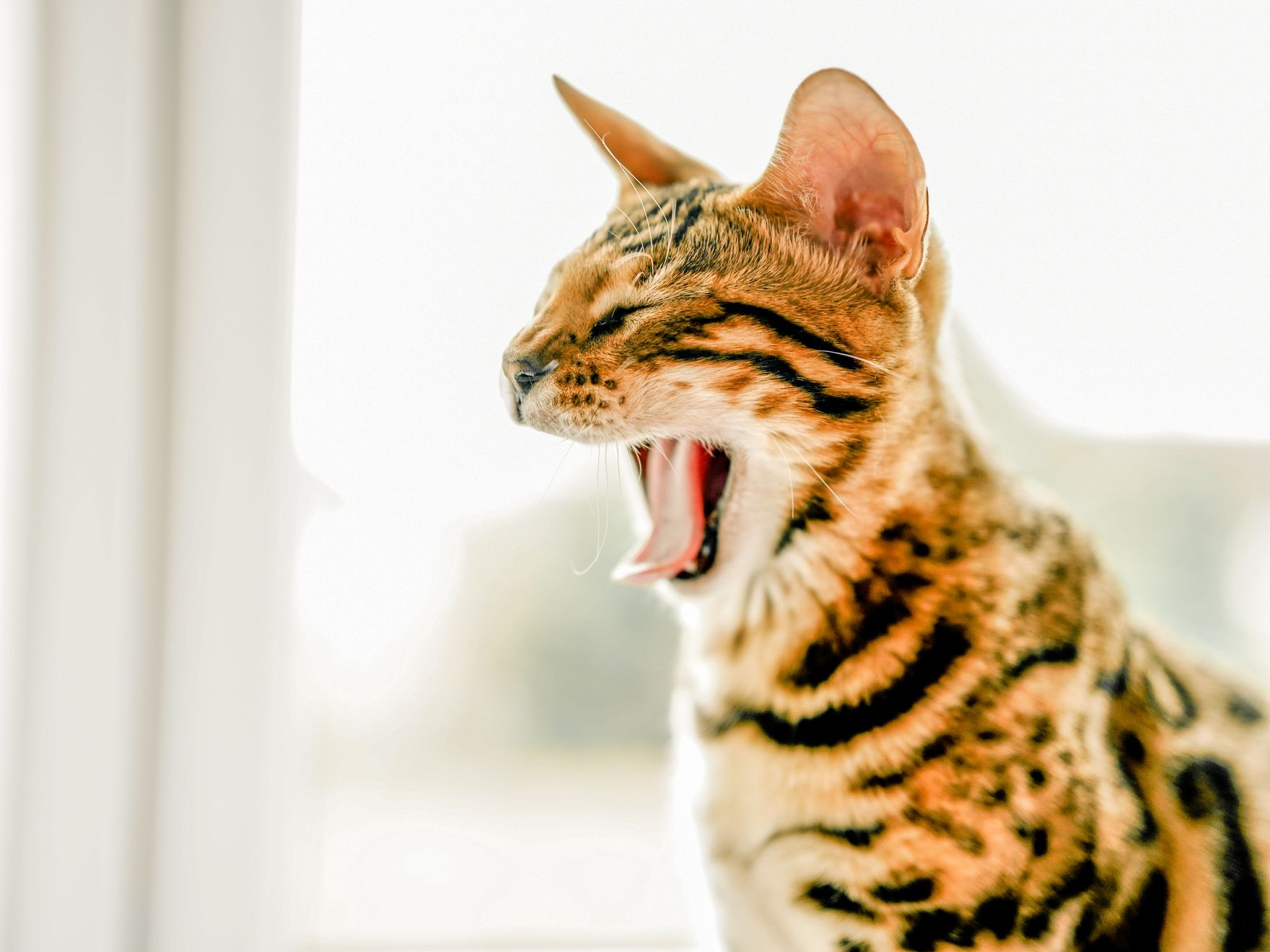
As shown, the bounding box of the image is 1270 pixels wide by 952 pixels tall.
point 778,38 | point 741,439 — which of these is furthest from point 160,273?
point 778,38

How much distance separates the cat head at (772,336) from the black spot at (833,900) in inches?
9.4

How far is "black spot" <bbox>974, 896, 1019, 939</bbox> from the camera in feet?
1.99

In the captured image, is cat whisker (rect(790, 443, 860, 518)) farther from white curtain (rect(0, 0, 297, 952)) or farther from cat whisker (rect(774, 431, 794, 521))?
white curtain (rect(0, 0, 297, 952))

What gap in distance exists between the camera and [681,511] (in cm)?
76

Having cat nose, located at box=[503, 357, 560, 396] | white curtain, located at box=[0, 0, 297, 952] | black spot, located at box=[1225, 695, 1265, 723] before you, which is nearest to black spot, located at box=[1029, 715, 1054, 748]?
black spot, located at box=[1225, 695, 1265, 723]

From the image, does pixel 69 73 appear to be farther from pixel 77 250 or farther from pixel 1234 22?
pixel 1234 22

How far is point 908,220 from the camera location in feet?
2.05

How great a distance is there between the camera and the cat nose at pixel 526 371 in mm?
675

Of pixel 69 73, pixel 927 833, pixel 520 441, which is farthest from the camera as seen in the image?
pixel 520 441

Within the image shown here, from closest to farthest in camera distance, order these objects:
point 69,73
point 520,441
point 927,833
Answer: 1. point 927,833
2. point 69,73
3. point 520,441

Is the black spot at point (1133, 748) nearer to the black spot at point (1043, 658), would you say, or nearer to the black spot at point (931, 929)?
the black spot at point (1043, 658)

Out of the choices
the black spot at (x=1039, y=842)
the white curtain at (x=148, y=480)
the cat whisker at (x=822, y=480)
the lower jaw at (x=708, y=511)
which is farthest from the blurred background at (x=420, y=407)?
the black spot at (x=1039, y=842)

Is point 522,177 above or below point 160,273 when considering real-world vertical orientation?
above

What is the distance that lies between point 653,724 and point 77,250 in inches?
28.1
